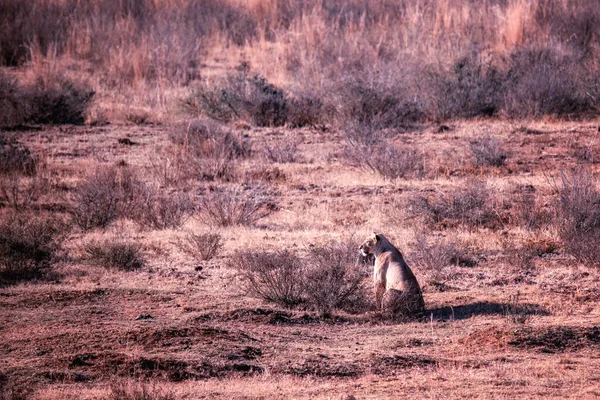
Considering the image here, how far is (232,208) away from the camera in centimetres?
1339

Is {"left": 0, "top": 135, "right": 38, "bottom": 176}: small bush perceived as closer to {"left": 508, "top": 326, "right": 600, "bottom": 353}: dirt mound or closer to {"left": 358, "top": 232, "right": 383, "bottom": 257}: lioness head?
{"left": 358, "top": 232, "right": 383, "bottom": 257}: lioness head

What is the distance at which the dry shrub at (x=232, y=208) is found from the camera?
1334 cm

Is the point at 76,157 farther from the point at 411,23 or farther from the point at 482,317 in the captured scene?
the point at 411,23

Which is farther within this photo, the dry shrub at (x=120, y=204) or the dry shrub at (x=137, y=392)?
the dry shrub at (x=120, y=204)

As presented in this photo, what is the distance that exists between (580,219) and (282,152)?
7067 mm

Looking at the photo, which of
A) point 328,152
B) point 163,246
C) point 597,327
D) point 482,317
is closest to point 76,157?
point 328,152

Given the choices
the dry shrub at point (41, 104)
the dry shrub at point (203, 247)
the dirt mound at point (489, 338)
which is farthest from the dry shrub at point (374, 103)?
the dirt mound at point (489, 338)

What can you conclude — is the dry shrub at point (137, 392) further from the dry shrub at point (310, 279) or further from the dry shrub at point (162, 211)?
the dry shrub at point (162, 211)

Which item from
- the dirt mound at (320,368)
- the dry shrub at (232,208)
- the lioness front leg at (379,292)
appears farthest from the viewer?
the dry shrub at (232,208)

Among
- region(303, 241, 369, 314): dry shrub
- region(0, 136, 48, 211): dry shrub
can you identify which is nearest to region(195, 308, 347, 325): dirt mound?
region(303, 241, 369, 314): dry shrub

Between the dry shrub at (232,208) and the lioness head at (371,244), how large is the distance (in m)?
3.84

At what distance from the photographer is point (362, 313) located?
368 inches

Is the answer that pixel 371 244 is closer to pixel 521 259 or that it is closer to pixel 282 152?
pixel 521 259

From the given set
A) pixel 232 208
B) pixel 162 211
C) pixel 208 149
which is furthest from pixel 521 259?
pixel 208 149
